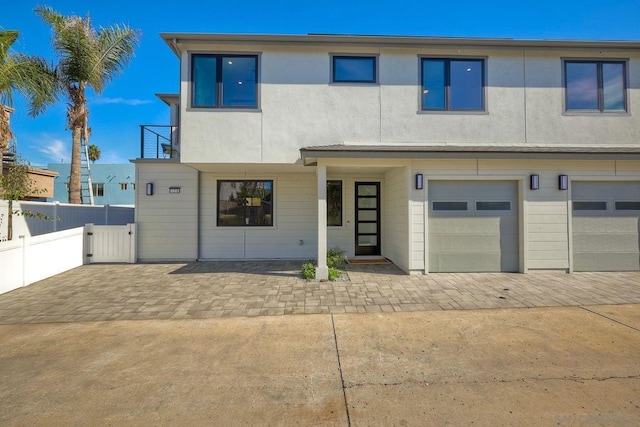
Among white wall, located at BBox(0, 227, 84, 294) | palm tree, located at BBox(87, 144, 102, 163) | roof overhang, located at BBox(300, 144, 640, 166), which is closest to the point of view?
white wall, located at BBox(0, 227, 84, 294)

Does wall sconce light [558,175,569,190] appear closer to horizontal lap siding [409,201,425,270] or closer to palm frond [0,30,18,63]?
horizontal lap siding [409,201,425,270]

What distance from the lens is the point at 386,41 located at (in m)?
7.57

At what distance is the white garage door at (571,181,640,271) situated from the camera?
7.25 m

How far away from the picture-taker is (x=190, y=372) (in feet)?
10.0

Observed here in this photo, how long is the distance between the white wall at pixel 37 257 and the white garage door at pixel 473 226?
8.83m

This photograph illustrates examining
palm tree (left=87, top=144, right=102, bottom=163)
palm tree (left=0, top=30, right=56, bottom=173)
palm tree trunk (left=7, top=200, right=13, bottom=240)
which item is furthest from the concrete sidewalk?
palm tree (left=87, top=144, right=102, bottom=163)

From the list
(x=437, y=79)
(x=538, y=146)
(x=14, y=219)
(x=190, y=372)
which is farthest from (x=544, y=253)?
(x=14, y=219)

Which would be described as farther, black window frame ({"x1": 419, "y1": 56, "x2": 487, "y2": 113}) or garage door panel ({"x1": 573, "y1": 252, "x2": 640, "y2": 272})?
black window frame ({"x1": 419, "y1": 56, "x2": 487, "y2": 113})

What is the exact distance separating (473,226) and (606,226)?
3.24 meters

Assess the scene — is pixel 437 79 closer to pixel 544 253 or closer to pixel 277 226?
pixel 544 253

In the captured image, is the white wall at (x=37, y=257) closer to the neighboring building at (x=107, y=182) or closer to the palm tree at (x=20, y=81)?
the palm tree at (x=20, y=81)

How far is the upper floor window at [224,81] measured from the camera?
25.1ft

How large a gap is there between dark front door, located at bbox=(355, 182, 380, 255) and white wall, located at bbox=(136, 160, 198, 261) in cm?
499

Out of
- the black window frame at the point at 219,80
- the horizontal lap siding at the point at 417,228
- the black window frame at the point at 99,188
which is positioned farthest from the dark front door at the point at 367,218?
the black window frame at the point at 99,188
